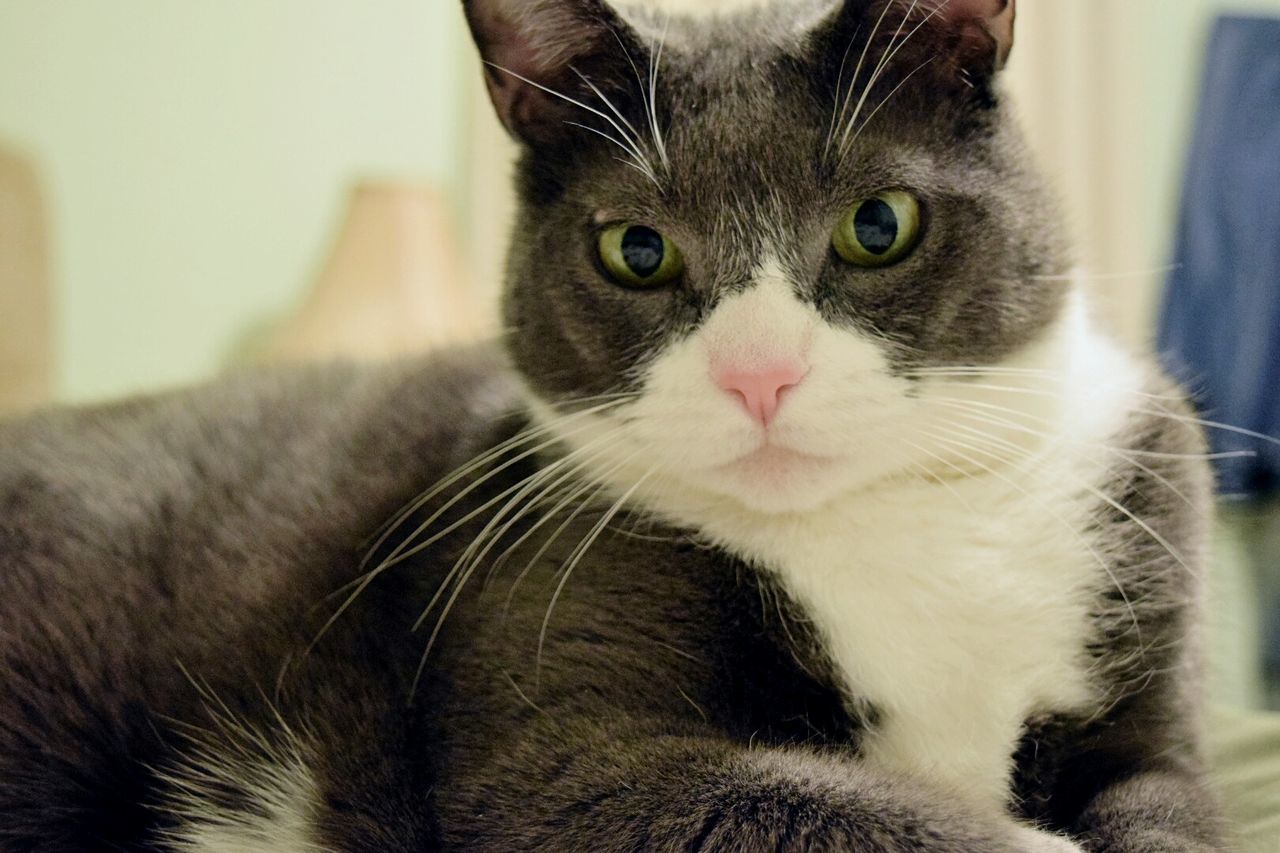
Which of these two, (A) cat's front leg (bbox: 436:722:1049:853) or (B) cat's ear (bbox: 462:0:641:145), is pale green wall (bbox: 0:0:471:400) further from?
(A) cat's front leg (bbox: 436:722:1049:853)

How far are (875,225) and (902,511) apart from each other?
0.25 meters

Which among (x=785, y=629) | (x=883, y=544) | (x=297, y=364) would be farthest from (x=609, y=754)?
(x=297, y=364)

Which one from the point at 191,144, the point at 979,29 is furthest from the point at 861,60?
the point at 191,144

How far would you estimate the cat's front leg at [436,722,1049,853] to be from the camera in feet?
2.48

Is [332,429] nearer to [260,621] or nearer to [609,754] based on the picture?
[260,621]

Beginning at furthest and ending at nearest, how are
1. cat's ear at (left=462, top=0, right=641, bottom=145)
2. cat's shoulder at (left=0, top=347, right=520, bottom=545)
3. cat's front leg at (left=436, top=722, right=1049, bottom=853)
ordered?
cat's shoulder at (left=0, top=347, right=520, bottom=545) → cat's ear at (left=462, top=0, right=641, bottom=145) → cat's front leg at (left=436, top=722, right=1049, bottom=853)

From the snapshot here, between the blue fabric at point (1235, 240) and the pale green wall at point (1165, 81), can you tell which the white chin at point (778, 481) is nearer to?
the blue fabric at point (1235, 240)

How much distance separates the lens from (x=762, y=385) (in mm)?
832

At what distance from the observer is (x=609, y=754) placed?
0.84 meters

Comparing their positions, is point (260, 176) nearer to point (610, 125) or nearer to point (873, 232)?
point (610, 125)

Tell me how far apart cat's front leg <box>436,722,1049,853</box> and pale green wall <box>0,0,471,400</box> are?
2159 mm

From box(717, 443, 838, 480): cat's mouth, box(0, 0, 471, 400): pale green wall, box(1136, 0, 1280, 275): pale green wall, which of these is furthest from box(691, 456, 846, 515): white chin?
box(0, 0, 471, 400): pale green wall

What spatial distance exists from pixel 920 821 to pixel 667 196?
53 centimetres

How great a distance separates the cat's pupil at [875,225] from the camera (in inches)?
35.5
